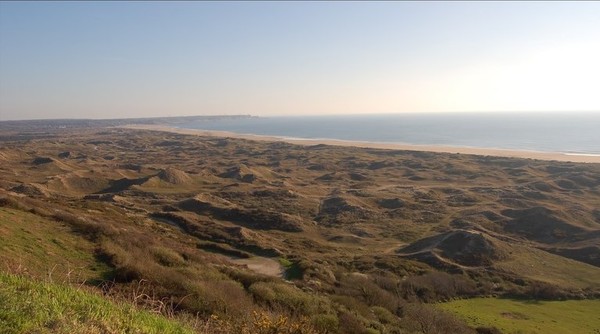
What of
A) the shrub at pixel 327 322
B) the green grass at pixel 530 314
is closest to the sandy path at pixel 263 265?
the green grass at pixel 530 314

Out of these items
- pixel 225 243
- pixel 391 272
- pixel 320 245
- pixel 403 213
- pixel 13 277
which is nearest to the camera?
pixel 13 277

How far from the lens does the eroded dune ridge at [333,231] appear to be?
70.5ft

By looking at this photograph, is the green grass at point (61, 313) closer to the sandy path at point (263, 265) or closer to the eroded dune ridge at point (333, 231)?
the eroded dune ridge at point (333, 231)

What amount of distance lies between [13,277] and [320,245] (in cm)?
4210

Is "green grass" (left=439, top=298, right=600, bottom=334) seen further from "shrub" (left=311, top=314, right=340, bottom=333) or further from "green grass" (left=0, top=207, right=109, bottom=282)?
"green grass" (left=0, top=207, right=109, bottom=282)

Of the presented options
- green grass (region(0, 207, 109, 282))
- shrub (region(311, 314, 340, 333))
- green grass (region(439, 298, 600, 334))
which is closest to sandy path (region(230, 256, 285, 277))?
green grass (region(439, 298, 600, 334))

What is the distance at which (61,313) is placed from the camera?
21.9 ft

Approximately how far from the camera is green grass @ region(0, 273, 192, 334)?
6.18 meters

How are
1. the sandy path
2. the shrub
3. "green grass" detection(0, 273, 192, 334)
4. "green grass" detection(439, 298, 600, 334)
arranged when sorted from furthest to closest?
the sandy path, "green grass" detection(439, 298, 600, 334), the shrub, "green grass" detection(0, 273, 192, 334)

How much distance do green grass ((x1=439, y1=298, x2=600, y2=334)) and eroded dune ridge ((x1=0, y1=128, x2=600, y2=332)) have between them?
160 cm

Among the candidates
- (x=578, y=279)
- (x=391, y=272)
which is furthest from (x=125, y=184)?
(x=578, y=279)

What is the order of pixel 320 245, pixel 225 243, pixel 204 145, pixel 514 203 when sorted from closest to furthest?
pixel 225 243, pixel 320 245, pixel 514 203, pixel 204 145

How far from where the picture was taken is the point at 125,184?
7894cm

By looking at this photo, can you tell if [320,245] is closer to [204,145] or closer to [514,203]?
[514,203]
